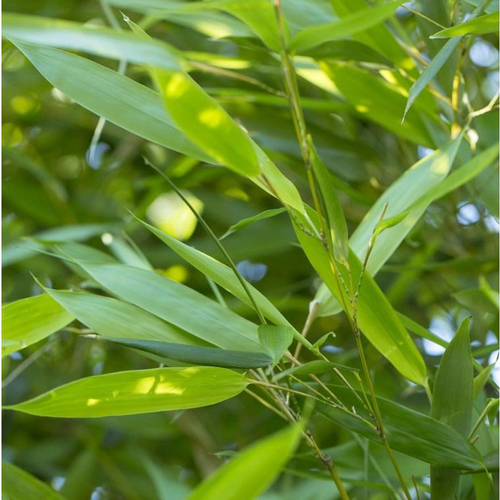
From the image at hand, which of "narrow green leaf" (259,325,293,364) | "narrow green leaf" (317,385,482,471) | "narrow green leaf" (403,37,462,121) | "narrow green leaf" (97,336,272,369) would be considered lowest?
"narrow green leaf" (317,385,482,471)

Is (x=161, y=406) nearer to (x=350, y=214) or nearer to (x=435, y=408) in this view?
(x=435, y=408)

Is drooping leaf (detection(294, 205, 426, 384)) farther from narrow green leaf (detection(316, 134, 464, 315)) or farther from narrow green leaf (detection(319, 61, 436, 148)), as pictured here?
narrow green leaf (detection(319, 61, 436, 148))

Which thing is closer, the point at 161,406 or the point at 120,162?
the point at 161,406

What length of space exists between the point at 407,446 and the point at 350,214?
497 millimetres

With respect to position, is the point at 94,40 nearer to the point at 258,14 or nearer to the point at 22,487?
the point at 258,14

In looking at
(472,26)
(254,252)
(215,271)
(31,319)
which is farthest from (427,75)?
(254,252)

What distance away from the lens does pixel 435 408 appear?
1.30ft

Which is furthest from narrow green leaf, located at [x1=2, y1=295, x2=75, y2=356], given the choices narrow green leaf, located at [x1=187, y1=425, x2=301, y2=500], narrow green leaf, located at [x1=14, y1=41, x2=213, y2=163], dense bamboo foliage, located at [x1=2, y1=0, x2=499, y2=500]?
narrow green leaf, located at [x1=187, y1=425, x2=301, y2=500]

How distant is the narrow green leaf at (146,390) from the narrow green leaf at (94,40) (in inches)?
6.6

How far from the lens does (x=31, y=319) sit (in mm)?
425

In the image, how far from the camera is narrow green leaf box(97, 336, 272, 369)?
0.33m

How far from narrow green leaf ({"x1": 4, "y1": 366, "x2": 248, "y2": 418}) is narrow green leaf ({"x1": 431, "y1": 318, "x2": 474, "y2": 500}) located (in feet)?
0.33

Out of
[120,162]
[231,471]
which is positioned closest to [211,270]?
[231,471]

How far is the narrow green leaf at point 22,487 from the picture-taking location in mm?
447
